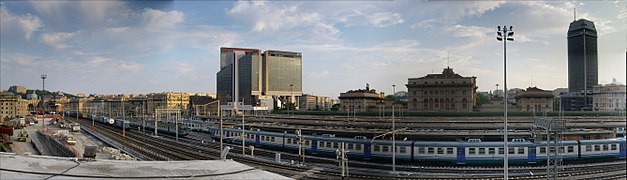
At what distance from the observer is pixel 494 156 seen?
819 cm

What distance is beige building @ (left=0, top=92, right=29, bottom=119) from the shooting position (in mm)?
28642

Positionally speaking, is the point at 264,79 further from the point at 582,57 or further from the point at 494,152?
the point at 494,152

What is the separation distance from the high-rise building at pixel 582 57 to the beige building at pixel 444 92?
8.30ft

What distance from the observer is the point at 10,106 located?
30.3 meters

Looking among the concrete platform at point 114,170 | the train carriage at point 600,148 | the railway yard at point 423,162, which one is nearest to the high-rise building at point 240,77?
the railway yard at point 423,162

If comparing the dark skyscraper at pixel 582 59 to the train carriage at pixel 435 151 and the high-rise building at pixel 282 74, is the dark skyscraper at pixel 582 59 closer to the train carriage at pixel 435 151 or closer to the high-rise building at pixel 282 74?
the train carriage at pixel 435 151

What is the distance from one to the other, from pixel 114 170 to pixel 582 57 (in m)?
10.5

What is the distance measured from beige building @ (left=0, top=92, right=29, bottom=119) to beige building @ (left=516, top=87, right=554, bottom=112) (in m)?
32.5

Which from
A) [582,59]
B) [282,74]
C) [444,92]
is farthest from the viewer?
[282,74]

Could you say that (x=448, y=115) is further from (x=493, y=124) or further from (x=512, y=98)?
(x=512, y=98)

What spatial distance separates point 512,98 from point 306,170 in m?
8.15

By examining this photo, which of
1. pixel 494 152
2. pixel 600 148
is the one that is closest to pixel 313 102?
pixel 600 148

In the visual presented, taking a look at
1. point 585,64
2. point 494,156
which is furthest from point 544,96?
point 494,156

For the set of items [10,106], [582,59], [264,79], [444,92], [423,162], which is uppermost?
[264,79]
